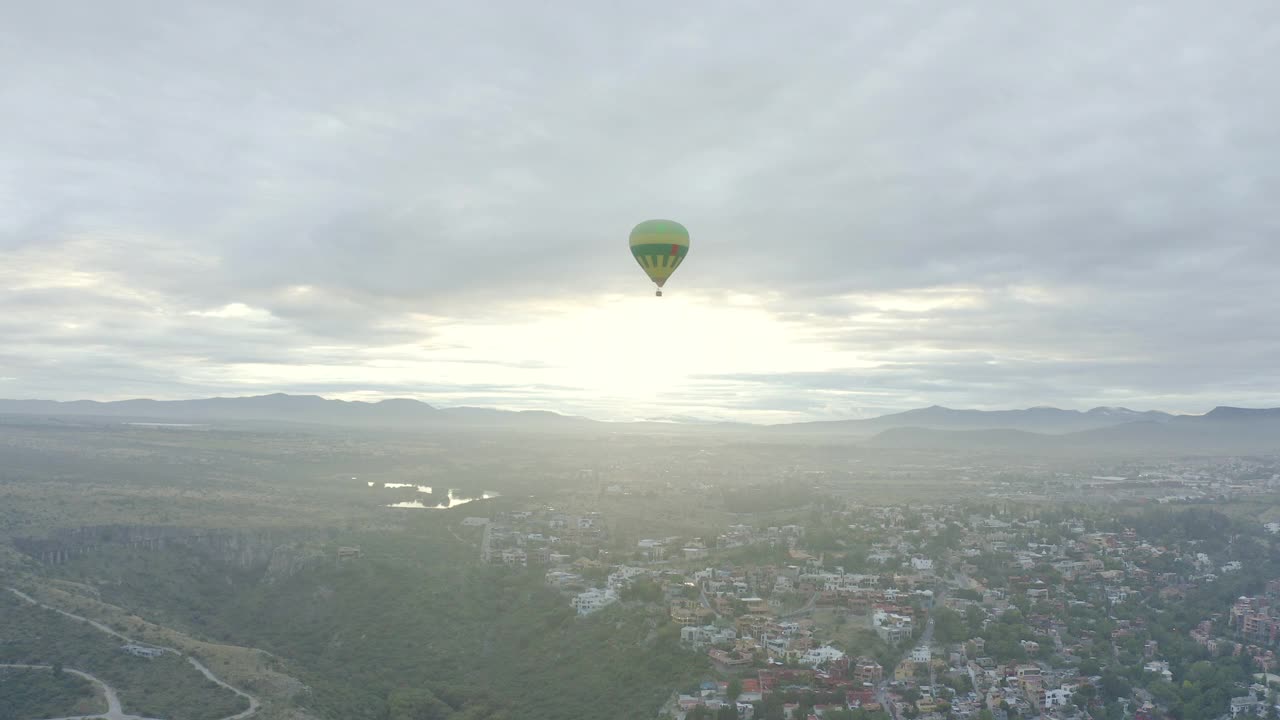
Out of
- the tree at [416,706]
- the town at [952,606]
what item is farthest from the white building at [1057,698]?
the tree at [416,706]

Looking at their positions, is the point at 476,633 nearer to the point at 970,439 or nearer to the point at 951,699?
the point at 951,699

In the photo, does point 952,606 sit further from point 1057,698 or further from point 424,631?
point 424,631

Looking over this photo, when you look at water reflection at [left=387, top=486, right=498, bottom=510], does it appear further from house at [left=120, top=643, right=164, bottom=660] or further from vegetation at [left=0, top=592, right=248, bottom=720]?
house at [left=120, top=643, right=164, bottom=660]

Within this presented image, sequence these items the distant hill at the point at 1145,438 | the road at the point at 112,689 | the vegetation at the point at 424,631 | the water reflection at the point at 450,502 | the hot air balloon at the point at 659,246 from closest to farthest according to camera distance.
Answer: the road at the point at 112,689 → the vegetation at the point at 424,631 → the hot air balloon at the point at 659,246 → the water reflection at the point at 450,502 → the distant hill at the point at 1145,438

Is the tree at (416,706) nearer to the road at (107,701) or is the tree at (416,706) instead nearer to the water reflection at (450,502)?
the road at (107,701)

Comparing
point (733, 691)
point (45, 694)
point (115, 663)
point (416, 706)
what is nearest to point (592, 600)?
point (416, 706)

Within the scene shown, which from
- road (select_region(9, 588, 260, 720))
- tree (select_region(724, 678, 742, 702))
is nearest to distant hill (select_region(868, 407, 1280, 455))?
tree (select_region(724, 678, 742, 702))

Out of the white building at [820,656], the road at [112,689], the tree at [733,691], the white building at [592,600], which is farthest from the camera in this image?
the white building at [592,600]
